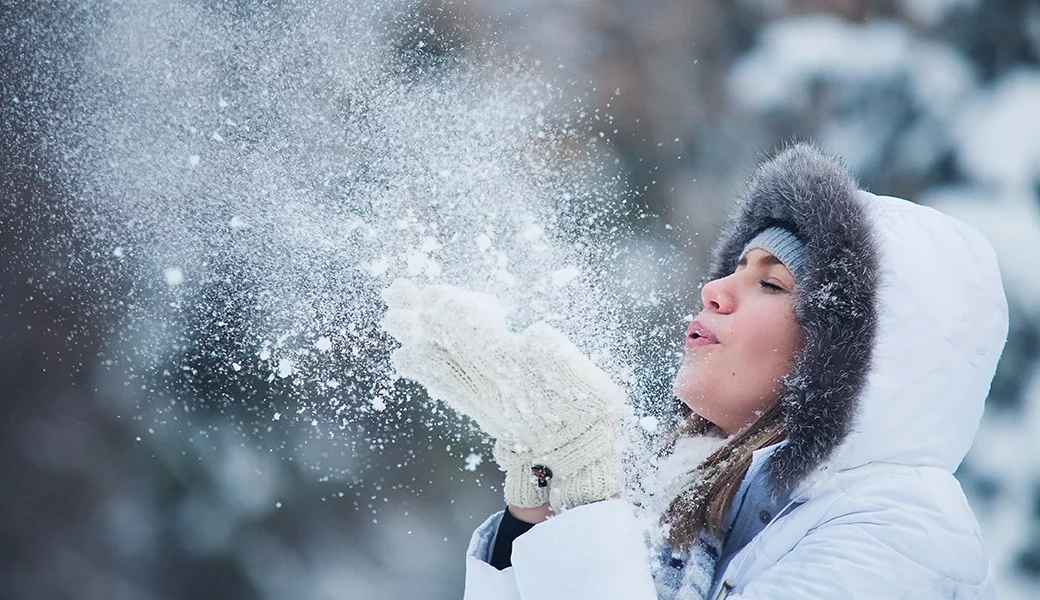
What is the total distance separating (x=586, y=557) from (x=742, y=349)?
406 mm

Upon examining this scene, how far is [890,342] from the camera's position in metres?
1.09

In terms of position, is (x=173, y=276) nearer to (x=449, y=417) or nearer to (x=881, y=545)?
(x=449, y=417)

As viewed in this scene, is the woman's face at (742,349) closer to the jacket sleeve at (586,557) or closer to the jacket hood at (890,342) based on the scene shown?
the jacket hood at (890,342)

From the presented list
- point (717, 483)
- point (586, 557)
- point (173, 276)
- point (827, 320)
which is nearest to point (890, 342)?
point (827, 320)

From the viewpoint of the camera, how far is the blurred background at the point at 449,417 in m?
3.03

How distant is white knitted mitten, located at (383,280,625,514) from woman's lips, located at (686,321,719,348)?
0.61ft

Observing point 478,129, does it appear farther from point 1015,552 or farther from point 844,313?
point 1015,552

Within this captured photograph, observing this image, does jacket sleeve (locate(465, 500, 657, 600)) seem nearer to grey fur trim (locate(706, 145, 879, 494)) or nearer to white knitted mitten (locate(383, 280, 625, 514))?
white knitted mitten (locate(383, 280, 625, 514))

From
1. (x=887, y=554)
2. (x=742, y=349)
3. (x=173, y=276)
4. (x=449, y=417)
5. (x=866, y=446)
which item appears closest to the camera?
(x=887, y=554)

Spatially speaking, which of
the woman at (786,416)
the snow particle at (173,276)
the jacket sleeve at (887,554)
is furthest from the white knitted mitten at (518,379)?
the snow particle at (173,276)

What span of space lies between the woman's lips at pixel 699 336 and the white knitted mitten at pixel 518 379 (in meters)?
0.19

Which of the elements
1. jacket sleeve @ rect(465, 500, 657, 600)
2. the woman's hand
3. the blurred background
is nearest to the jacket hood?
jacket sleeve @ rect(465, 500, 657, 600)

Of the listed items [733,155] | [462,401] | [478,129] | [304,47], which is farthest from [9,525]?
[733,155]

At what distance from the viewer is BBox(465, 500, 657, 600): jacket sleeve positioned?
3.47 ft
